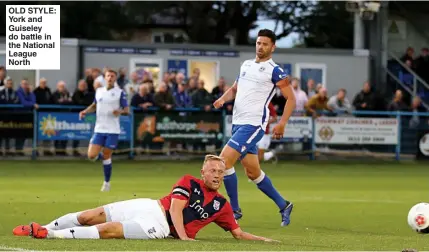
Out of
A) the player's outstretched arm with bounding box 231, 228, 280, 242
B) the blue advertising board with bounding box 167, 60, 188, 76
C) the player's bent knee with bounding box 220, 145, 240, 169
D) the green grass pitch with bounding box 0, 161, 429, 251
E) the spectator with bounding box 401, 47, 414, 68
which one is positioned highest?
the spectator with bounding box 401, 47, 414, 68

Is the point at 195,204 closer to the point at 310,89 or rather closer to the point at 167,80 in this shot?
the point at 167,80

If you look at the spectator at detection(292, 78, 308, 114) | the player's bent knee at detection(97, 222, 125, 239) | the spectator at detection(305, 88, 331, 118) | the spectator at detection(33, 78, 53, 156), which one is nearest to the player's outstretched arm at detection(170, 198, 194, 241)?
the player's bent knee at detection(97, 222, 125, 239)

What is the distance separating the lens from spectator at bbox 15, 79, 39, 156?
2734 centimetres

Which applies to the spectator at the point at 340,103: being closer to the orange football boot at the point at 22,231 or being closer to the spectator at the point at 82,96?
the spectator at the point at 82,96

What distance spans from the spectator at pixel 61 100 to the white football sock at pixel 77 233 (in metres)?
17.5

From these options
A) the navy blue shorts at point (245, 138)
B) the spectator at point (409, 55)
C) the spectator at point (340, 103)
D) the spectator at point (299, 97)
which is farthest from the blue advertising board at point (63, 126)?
the navy blue shorts at point (245, 138)

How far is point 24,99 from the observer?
27.4 meters

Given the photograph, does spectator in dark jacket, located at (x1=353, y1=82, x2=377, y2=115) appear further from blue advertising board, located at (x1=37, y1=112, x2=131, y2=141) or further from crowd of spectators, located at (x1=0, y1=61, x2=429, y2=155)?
blue advertising board, located at (x1=37, y1=112, x2=131, y2=141)

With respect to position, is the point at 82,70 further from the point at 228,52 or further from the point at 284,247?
the point at 284,247

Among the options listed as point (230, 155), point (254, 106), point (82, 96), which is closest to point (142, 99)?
point (82, 96)

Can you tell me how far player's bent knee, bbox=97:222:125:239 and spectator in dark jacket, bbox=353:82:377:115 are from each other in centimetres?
2116

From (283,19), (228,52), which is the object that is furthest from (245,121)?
(283,19)

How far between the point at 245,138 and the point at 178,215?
3.32 meters

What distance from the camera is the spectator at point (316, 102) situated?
30203mm
